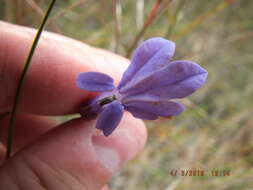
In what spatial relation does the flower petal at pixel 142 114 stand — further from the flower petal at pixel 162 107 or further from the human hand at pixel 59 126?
the human hand at pixel 59 126

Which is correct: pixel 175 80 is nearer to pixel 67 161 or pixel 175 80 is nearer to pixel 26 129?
pixel 67 161

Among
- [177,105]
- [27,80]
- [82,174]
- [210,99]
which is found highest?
[177,105]

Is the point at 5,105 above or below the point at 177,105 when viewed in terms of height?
below

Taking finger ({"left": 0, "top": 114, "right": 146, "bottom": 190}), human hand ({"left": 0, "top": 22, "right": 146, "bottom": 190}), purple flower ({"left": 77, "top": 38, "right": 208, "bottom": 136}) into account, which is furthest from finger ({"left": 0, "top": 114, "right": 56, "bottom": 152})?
purple flower ({"left": 77, "top": 38, "right": 208, "bottom": 136})

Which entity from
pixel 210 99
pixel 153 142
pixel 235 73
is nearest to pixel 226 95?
pixel 210 99

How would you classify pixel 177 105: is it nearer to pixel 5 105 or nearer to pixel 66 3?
pixel 5 105

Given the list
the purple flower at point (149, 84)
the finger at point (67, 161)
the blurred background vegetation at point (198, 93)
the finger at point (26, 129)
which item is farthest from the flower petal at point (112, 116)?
the finger at point (26, 129)
